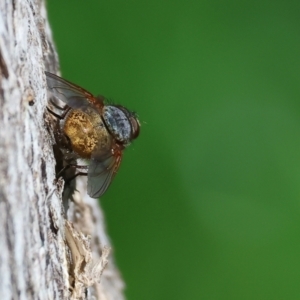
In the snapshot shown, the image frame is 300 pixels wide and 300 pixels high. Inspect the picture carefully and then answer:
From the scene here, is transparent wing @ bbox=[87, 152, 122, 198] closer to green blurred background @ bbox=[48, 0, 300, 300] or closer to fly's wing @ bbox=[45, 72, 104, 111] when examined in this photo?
fly's wing @ bbox=[45, 72, 104, 111]

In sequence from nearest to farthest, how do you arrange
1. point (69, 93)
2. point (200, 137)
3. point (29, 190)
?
1. point (29, 190)
2. point (69, 93)
3. point (200, 137)

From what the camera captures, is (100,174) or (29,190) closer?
(29,190)

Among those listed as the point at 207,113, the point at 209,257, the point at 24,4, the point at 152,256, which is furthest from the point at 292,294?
the point at 24,4

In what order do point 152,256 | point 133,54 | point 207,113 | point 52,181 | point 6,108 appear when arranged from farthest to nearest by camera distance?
point 207,113, point 133,54, point 152,256, point 52,181, point 6,108

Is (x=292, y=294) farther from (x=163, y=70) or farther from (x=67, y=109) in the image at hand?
(x=67, y=109)

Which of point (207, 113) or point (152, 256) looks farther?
point (207, 113)

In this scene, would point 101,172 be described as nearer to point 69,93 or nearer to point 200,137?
point 69,93

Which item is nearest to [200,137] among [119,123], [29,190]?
[119,123]

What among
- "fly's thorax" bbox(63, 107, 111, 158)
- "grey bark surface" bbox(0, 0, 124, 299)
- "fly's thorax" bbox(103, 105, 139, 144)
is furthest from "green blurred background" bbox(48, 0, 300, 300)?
"grey bark surface" bbox(0, 0, 124, 299)
